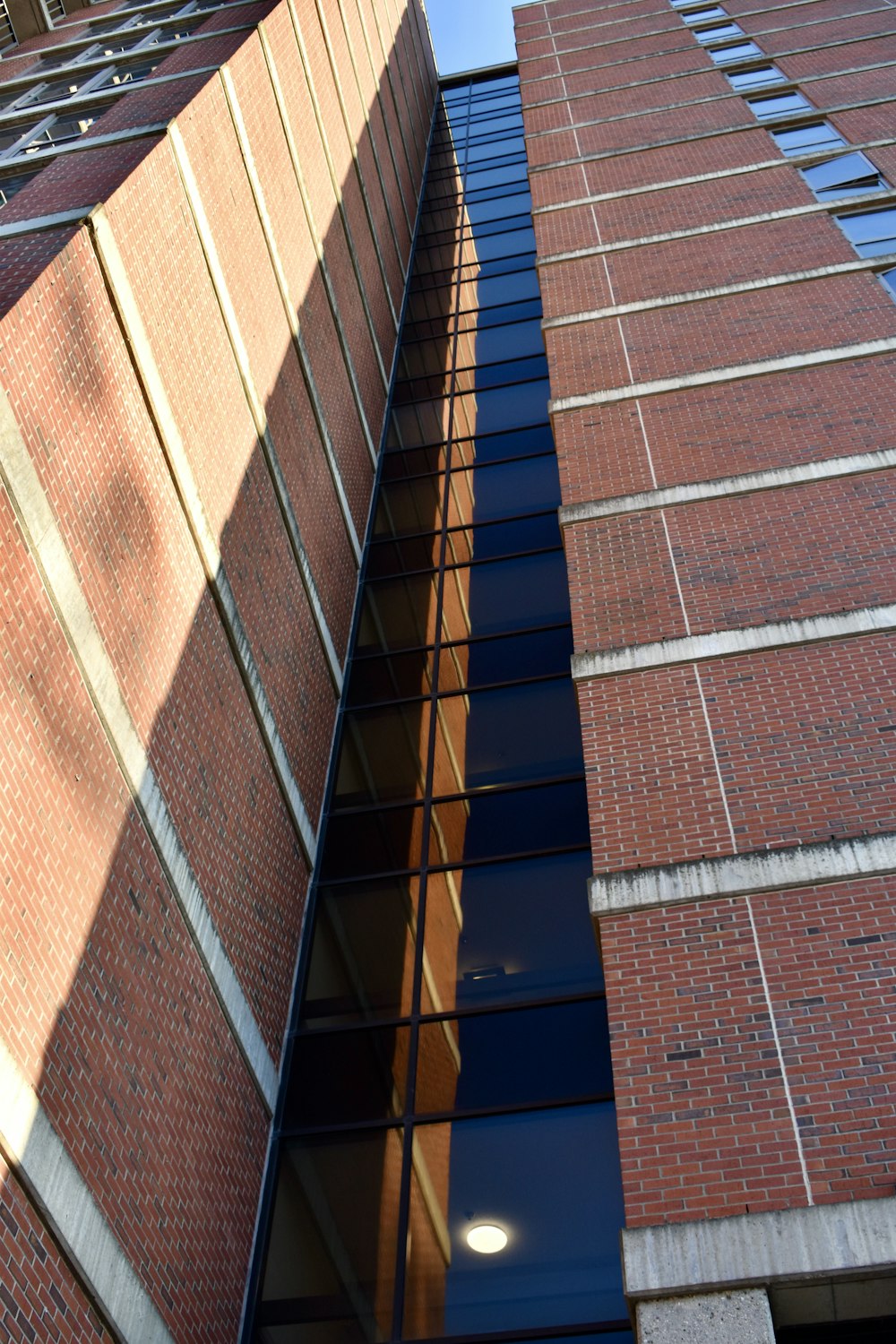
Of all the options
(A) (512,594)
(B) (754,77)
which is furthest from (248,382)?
(B) (754,77)

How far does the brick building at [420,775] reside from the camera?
767 centimetres

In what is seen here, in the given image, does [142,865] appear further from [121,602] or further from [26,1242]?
[26,1242]

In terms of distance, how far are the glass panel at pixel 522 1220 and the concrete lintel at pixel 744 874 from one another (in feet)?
5.41

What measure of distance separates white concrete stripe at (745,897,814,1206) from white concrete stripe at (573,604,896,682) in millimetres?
2853

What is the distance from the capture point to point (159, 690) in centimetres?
987

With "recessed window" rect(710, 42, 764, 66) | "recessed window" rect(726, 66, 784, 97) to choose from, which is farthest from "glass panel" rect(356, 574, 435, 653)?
"recessed window" rect(710, 42, 764, 66)

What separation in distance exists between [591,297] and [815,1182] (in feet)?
44.5

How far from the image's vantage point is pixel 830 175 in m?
19.7

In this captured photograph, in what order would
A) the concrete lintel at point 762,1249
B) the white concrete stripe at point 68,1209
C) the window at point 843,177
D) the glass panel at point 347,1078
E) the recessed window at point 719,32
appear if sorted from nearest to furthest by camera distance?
the white concrete stripe at point 68,1209, the concrete lintel at point 762,1249, the glass panel at point 347,1078, the window at point 843,177, the recessed window at point 719,32

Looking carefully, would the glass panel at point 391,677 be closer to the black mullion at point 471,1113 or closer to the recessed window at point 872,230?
the black mullion at point 471,1113

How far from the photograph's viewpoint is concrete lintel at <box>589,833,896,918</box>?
29.7ft

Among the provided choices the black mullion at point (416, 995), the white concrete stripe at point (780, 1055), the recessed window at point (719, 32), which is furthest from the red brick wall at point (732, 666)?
the recessed window at point (719, 32)

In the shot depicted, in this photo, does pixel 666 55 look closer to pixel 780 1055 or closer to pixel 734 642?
pixel 734 642

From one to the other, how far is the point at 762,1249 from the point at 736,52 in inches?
1053
